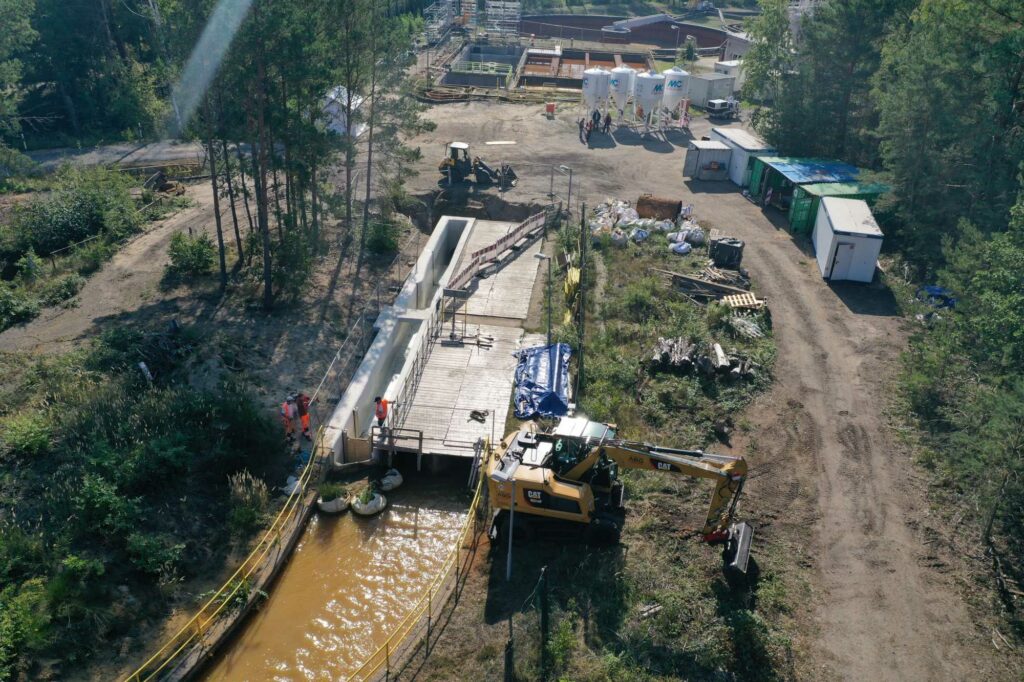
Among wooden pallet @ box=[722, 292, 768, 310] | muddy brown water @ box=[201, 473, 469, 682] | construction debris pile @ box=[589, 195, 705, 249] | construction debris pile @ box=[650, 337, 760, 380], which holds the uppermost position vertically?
construction debris pile @ box=[589, 195, 705, 249]

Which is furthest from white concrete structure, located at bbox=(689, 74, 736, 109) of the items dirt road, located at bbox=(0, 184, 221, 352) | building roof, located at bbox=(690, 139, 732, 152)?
dirt road, located at bbox=(0, 184, 221, 352)

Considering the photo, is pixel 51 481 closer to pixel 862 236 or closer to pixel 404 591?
pixel 404 591

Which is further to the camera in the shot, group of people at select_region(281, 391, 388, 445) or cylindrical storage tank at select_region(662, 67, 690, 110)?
cylindrical storage tank at select_region(662, 67, 690, 110)

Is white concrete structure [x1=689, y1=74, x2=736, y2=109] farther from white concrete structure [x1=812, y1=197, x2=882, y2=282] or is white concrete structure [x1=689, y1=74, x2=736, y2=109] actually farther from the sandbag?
the sandbag

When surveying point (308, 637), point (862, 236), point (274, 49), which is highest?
point (274, 49)

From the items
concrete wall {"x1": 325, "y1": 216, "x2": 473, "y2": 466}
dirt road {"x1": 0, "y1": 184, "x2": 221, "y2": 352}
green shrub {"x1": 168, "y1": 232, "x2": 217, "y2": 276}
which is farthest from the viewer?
green shrub {"x1": 168, "y1": 232, "x2": 217, "y2": 276}

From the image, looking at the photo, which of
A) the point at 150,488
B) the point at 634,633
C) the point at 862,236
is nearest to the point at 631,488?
the point at 634,633

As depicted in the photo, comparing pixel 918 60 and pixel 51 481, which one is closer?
pixel 51 481
